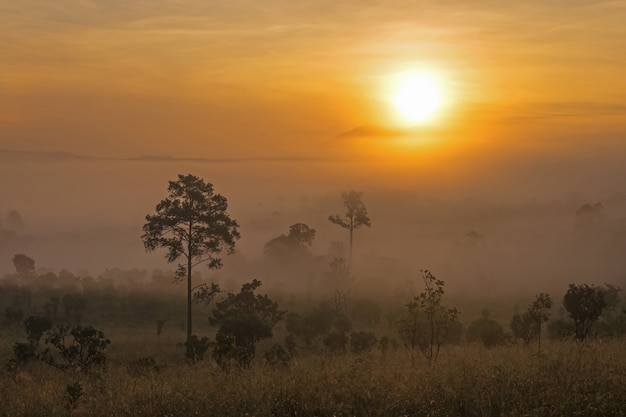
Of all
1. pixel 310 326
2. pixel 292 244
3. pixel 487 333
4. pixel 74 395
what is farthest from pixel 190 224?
pixel 292 244

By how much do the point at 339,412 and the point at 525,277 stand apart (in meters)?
182

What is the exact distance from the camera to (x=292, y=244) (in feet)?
489

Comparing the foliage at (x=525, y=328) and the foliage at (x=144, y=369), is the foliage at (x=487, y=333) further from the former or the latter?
the foliage at (x=144, y=369)

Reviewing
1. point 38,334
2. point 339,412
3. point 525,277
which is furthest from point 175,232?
point 525,277

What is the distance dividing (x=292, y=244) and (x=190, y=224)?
9565cm

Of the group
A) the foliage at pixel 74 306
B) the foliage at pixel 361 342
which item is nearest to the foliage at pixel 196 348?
the foliage at pixel 361 342

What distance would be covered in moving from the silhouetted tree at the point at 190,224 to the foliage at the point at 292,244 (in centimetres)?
7980

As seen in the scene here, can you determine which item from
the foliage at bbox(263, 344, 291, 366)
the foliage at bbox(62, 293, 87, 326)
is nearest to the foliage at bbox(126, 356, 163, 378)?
the foliage at bbox(263, 344, 291, 366)

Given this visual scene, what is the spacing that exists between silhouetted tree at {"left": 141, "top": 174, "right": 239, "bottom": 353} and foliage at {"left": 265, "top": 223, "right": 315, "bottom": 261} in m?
79.8

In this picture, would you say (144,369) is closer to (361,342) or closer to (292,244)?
(361,342)

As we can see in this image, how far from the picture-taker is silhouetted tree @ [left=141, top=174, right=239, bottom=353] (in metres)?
52.9

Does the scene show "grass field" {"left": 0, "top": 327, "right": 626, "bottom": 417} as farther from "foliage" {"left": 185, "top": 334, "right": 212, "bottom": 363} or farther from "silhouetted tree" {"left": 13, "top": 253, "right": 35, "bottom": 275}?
"silhouetted tree" {"left": 13, "top": 253, "right": 35, "bottom": 275}

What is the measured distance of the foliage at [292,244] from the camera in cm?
13791

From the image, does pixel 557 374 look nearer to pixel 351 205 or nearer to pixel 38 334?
pixel 38 334
